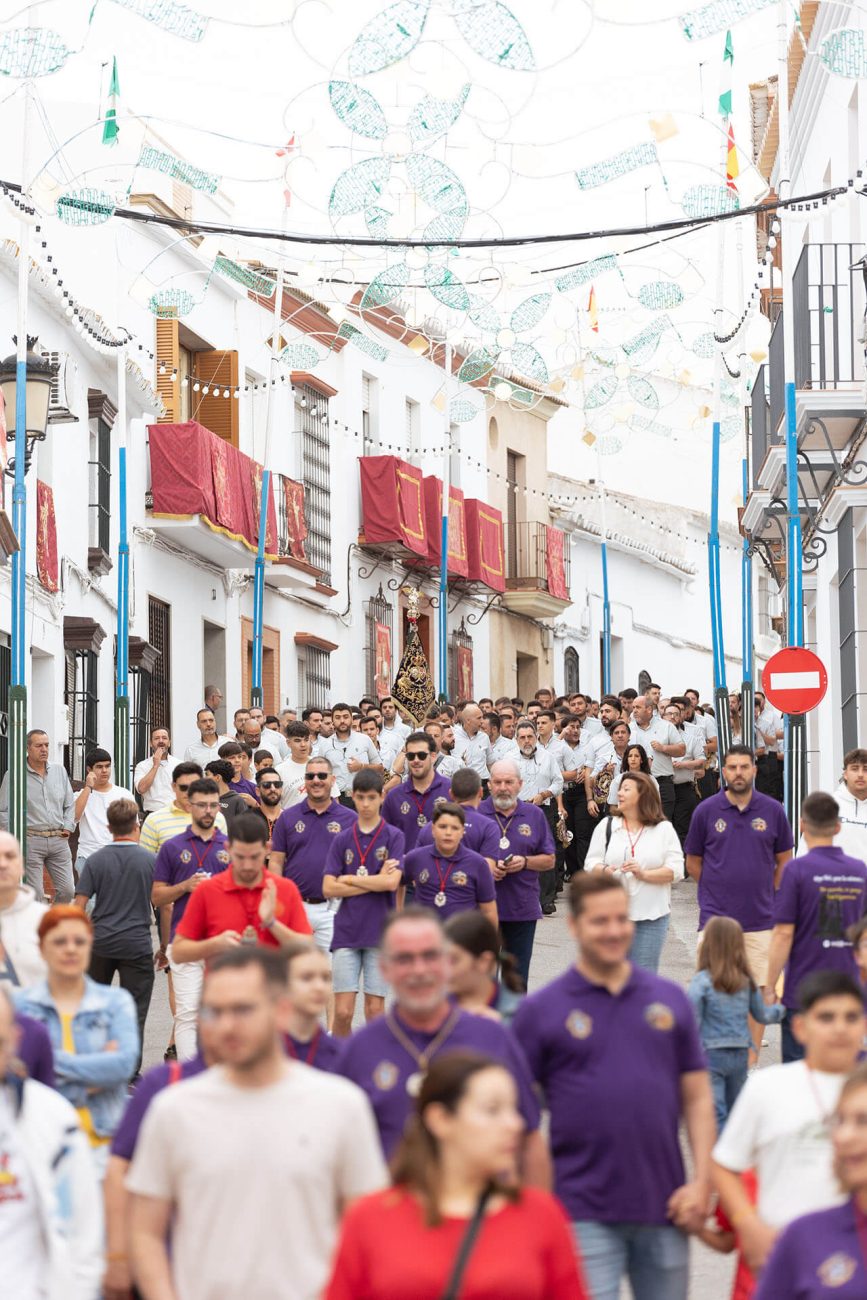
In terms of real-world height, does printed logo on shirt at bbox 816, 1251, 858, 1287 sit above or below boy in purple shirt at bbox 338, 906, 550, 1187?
below

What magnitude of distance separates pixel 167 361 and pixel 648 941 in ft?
63.5

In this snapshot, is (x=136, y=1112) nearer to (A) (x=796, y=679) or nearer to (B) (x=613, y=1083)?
(B) (x=613, y=1083)

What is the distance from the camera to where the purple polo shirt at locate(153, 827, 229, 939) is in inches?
489

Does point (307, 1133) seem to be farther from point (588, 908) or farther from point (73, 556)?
point (73, 556)

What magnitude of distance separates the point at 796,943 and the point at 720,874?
7.24 ft

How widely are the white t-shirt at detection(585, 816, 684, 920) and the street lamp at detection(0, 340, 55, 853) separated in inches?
199

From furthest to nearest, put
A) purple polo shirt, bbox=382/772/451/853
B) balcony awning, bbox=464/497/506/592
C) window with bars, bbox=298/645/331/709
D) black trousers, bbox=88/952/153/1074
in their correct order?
balcony awning, bbox=464/497/506/592 → window with bars, bbox=298/645/331/709 → purple polo shirt, bbox=382/772/451/853 → black trousers, bbox=88/952/153/1074

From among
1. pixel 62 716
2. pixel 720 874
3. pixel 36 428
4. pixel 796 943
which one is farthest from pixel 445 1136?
pixel 62 716

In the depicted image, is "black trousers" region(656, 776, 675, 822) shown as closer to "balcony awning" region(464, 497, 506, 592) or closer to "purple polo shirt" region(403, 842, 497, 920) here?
"purple polo shirt" region(403, 842, 497, 920)

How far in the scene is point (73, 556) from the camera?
25.9 meters

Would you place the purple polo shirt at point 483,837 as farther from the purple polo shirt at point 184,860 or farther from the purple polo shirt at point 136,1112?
the purple polo shirt at point 136,1112

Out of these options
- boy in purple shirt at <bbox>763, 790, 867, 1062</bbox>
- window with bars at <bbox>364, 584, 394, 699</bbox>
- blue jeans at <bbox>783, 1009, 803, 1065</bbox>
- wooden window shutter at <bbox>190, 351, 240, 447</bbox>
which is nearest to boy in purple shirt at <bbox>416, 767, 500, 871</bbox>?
blue jeans at <bbox>783, 1009, 803, 1065</bbox>

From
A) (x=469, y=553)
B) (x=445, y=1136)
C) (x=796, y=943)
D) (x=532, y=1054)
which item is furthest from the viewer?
(x=469, y=553)

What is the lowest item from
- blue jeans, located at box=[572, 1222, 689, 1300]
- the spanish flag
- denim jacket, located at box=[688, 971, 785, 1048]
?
blue jeans, located at box=[572, 1222, 689, 1300]
